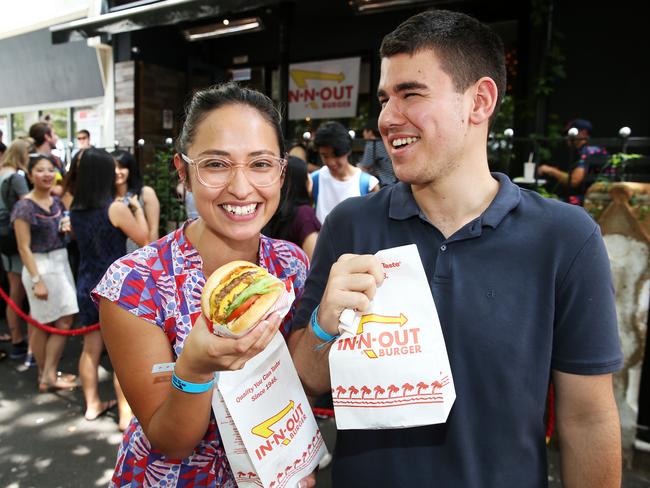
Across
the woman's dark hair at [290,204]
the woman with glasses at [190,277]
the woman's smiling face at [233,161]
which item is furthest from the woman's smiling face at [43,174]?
the woman's smiling face at [233,161]

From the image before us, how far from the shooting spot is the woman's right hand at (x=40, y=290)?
4.54 m

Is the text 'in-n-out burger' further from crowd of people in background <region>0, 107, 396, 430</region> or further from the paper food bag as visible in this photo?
crowd of people in background <region>0, 107, 396, 430</region>

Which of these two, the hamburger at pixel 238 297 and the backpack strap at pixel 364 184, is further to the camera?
the backpack strap at pixel 364 184

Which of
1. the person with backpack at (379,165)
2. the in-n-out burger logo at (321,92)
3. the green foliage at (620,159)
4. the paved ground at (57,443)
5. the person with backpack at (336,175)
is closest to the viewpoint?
the paved ground at (57,443)

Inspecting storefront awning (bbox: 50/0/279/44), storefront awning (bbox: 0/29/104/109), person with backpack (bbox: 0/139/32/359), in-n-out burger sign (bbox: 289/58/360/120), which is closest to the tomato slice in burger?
person with backpack (bbox: 0/139/32/359)

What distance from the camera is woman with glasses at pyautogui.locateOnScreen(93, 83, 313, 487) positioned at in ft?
4.60

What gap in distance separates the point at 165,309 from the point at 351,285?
2.02 ft

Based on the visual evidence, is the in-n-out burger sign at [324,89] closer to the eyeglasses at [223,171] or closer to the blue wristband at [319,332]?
the eyeglasses at [223,171]

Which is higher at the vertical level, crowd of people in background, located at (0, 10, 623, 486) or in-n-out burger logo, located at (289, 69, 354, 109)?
in-n-out burger logo, located at (289, 69, 354, 109)

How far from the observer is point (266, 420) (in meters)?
1.34

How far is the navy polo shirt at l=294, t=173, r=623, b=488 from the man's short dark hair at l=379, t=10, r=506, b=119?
1.58 ft

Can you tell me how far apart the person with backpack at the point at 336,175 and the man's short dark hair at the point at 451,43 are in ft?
10.2

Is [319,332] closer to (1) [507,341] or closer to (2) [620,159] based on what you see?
(1) [507,341]

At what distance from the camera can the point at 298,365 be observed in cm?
149
